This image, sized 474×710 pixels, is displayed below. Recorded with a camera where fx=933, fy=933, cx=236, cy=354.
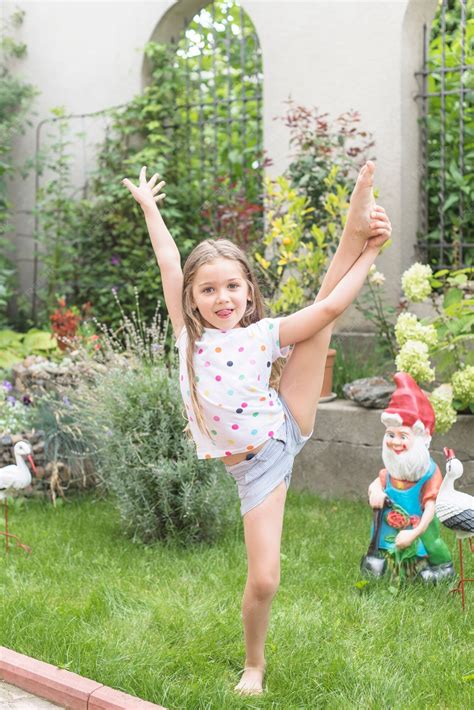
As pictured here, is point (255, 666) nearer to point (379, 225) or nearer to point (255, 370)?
point (255, 370)

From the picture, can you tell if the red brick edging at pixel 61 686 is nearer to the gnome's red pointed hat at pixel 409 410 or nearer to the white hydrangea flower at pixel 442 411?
the gnome's red pointed hat at pixel 409 410

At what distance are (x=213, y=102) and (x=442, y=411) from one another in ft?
13.2

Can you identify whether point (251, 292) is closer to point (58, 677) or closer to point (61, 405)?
point (58, 677)

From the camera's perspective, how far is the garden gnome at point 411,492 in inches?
160

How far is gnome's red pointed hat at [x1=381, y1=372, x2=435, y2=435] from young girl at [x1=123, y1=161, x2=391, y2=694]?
965 mm

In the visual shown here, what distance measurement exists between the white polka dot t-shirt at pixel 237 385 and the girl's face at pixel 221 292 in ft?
0.18

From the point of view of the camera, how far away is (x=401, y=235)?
673cm

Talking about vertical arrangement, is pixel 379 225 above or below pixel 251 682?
above

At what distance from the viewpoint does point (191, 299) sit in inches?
124

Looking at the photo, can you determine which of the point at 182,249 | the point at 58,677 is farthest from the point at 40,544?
the point at 182,249

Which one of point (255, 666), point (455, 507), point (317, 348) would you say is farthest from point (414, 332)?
point (255, 666)

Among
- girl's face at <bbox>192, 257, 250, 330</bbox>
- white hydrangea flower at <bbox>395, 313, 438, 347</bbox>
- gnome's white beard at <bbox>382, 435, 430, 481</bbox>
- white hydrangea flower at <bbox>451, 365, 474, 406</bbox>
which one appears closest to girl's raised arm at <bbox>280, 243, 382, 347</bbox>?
girl's face at <bbox>192, 257, 250, 330</bbox>

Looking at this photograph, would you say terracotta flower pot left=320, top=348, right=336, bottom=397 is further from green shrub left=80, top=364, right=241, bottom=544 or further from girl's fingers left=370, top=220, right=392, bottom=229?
girl's fingers left=370, top=220, right=392, bottom=229

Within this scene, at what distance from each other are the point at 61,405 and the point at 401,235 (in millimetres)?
2723
